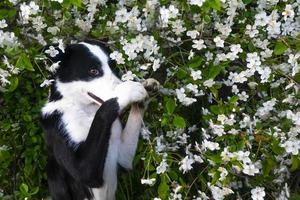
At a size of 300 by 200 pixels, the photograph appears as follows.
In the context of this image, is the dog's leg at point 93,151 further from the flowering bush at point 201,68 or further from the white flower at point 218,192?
the white flower at point 218,192

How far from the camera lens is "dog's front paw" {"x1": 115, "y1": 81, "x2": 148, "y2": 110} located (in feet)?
10.4

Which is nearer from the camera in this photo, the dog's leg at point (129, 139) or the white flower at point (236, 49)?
the white flower at point (236, 49)

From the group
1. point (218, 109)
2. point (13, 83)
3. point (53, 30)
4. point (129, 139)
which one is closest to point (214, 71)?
point (218, 109)

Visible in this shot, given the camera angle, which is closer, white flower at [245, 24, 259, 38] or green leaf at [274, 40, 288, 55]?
Result: green leaf at [274, 40, 288, 55]

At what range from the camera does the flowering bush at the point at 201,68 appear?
332cm

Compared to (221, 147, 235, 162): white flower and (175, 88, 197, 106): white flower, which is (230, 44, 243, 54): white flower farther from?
(221, 147, 235, 162): white flower

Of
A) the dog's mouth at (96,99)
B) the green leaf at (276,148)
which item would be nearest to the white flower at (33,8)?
the dog's mouth at (96,99)

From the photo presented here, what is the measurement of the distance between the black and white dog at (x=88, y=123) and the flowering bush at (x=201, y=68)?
0.08 m

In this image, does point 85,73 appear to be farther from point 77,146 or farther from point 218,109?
point 218,109

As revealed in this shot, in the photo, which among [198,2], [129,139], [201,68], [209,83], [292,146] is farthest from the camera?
[129,139]

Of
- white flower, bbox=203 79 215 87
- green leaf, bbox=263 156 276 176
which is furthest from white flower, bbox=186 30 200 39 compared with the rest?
green leaf, bbox=263 156 276 176

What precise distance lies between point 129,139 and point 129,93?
518mm

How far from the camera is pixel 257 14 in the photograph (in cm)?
348

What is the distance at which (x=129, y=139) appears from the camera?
3.62 meters
